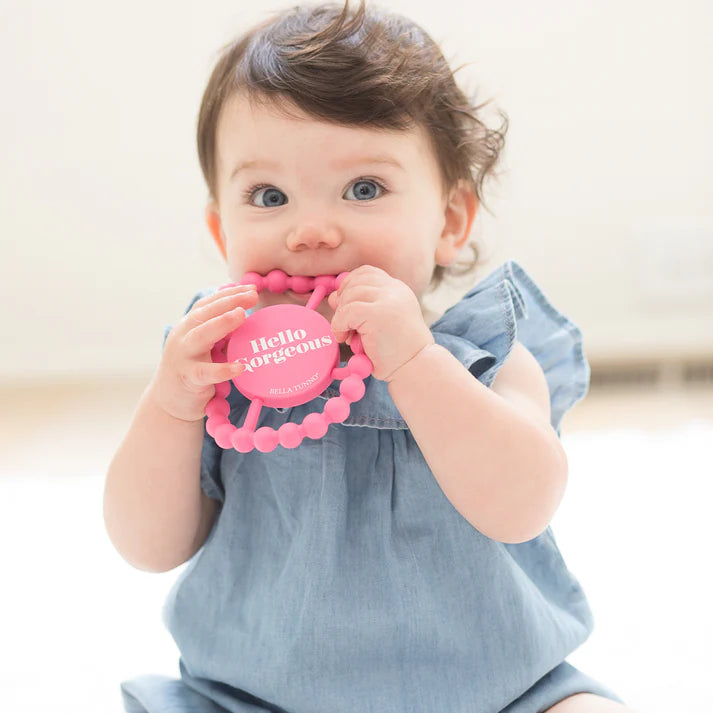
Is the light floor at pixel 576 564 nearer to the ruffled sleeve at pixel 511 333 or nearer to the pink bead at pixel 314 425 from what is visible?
the ruffled sleeve at pixel 511 333

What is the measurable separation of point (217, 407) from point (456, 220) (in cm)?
31

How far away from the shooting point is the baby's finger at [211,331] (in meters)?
0.68

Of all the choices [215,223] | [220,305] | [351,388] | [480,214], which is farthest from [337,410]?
[480,214]

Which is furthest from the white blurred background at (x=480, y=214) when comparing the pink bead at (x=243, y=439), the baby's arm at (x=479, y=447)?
the pink bead at (x=243, y=439)

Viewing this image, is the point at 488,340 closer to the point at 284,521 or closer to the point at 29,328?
the point at 284,521

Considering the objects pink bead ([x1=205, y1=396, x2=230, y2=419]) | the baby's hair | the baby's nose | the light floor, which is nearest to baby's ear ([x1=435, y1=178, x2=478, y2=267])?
the baby's hair

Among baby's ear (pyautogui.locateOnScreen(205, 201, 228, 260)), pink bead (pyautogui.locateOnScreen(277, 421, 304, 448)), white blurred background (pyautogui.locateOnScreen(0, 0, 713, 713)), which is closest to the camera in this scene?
pink bead (pyautogui.locateOnScreen(277, 421, 304, 448))

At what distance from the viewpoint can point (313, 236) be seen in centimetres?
73

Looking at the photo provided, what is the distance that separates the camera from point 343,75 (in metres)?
0.75

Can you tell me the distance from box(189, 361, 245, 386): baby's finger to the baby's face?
0.39 feet

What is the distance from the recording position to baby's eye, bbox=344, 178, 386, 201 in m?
0.76

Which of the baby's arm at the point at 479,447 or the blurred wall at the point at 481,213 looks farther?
the blurred wall at the point at 481,213

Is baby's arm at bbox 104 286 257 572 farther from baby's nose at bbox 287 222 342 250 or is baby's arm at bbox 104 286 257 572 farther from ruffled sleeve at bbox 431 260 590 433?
ruffled sleeve at bbox 431 260 590 433

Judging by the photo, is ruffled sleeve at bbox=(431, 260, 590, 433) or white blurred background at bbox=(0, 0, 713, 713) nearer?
ruffled sleeve at bbox=(431, 260, 590, 433)
